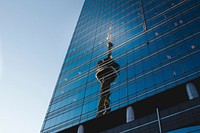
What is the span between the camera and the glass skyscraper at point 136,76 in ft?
107

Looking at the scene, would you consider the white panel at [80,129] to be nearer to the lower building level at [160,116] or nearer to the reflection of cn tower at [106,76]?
the lower building level at [160,116]

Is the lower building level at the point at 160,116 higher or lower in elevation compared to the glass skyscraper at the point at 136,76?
lower

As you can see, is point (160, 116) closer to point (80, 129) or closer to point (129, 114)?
point (129, 114)

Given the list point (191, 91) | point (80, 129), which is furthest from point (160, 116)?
point (80, 129)

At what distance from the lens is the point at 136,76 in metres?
43.0

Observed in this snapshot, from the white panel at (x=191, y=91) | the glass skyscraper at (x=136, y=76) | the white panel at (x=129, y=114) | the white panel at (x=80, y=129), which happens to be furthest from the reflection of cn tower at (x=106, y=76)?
the white panel at (x=191, y=91)

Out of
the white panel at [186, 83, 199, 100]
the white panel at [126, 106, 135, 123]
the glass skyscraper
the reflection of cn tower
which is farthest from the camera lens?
the reflection of cn tower

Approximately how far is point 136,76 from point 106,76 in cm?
808

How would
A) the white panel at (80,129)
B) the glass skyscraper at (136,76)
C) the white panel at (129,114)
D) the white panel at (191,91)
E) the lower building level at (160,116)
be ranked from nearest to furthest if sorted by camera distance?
the lower building level at (160,116)
the white panel at (191,91)
the glass skyscraper at (136,76)
the white panel at (129,114)
the white panel at (80,129)

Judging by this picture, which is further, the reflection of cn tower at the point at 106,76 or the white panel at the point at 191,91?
the reflection of cn tower at the point at 106,76

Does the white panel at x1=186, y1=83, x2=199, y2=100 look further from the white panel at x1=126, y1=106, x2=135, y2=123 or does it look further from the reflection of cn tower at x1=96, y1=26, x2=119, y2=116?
the reflection of cn tower at x1=96, y1=26, x2=119, y2=116

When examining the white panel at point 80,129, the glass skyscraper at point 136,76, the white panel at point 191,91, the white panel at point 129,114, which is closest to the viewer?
the white panel at point 191,91

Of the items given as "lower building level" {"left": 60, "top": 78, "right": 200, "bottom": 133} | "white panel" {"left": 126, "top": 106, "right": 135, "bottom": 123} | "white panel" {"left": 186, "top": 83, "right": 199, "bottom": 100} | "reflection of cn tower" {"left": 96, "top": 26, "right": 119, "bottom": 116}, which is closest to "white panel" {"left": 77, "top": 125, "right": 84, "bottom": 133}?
"lower building level" {"left": 60, "top": 78, "right": 200, "bottom": 133}

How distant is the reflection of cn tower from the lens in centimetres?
4229
